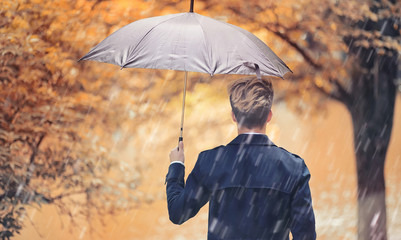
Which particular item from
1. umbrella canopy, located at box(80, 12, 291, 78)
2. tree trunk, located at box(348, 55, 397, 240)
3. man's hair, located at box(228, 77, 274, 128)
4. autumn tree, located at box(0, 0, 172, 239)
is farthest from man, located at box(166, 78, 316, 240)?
tree trunk, located at box(348, 55, 397, 240)

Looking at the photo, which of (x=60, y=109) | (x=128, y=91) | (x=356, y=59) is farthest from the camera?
(x=128, y=91)

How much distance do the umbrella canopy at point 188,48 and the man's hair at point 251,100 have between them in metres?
0.66

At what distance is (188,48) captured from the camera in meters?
3.12

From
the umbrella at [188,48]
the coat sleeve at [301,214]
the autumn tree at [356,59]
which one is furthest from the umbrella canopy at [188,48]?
the autumn tree at [356,59]

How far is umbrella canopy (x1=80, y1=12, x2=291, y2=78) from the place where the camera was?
3068 mm

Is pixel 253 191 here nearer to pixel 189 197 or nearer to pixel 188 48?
pixel 189 197

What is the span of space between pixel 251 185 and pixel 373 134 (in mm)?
5419

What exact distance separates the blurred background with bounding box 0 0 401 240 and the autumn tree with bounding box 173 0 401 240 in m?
0.02

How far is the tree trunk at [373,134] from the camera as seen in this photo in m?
7.11

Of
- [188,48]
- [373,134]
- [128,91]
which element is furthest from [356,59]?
[188,48]

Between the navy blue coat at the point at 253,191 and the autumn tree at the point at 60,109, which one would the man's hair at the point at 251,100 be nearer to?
the navy blue coat at the point at 253,191

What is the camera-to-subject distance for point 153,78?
25.7 ft

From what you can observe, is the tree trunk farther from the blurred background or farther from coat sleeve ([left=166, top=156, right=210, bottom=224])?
coat sleeve ([left=166, top=156, right=210, bottom=224])

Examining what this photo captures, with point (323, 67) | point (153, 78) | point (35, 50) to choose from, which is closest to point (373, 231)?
point (323, 67)
